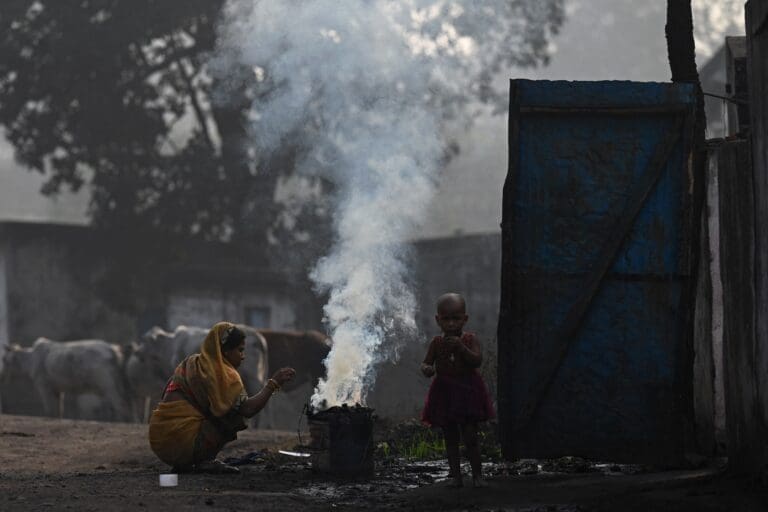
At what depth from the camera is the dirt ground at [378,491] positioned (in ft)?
22.3

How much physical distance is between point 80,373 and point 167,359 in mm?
2229

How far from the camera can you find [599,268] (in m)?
8.02

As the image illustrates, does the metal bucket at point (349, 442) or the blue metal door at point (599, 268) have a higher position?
the blue metal door at point (599, 268)

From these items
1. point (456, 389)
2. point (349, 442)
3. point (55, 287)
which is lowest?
point (349, 442)

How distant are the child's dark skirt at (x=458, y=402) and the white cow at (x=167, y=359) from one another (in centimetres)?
1439

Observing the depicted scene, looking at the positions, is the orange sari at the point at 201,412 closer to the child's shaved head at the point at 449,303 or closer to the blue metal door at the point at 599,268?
the child's shaved head at the point at 449,303

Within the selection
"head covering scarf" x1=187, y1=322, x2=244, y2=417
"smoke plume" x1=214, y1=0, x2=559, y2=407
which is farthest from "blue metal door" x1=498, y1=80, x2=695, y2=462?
"smoke plume" x1=214, y1=0, x2=559, y2=407

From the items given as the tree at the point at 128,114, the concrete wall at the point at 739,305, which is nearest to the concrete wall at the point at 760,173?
the concrete wall at the point at 739,305

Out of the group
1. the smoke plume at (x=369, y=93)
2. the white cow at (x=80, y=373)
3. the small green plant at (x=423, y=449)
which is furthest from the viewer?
the white cow at (x=80, y=373)

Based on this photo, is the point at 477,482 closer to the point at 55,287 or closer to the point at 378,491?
the point at 378,491

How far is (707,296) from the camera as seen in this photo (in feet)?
30.3

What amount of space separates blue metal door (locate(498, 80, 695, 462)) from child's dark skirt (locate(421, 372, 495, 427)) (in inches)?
15.7

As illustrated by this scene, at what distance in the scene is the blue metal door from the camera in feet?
26.2

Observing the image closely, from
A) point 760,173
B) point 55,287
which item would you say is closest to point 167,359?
point 55,287
